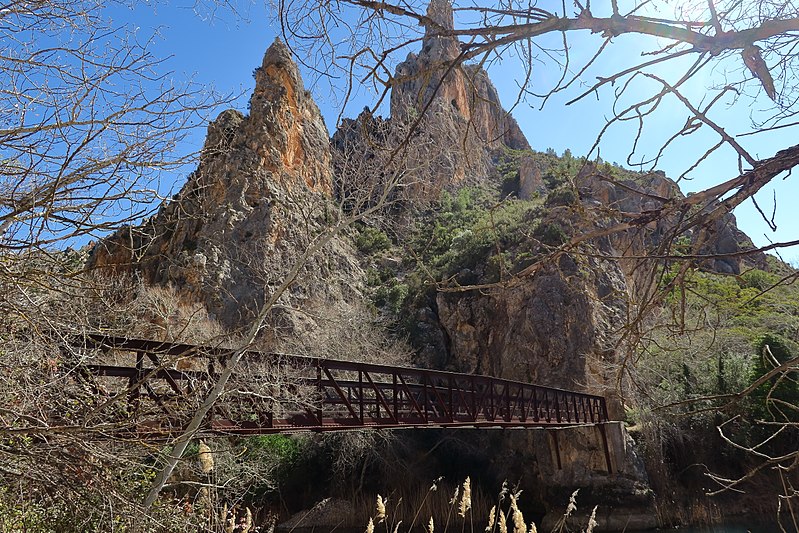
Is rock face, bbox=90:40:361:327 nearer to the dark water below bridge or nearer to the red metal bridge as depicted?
the red metal bridge

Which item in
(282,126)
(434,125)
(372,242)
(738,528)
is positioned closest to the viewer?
(434,125)

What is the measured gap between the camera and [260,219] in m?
29.5

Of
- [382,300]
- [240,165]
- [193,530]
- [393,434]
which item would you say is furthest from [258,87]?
[193,530]

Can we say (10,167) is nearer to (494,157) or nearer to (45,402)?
(45,402)

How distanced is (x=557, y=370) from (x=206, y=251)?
698 inches

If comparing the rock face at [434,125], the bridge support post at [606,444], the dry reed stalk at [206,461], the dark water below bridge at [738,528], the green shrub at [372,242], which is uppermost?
the green shrub at [372,242]

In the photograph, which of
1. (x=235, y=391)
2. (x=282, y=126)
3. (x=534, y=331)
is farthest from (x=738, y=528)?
(x=282, y=126)

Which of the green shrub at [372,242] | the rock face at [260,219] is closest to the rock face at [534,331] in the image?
the rock face at [260,219]

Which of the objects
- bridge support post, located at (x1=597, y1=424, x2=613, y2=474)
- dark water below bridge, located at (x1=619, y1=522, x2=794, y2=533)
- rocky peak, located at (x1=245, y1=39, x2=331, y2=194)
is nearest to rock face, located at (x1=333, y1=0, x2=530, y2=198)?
bridge support post, located at (x1=597, y1=424, x2=613, y2=474)

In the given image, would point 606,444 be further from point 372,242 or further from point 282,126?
point 282,126

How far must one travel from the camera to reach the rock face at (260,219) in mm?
25469

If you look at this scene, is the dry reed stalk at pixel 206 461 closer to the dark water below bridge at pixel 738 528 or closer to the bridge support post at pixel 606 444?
the dark water below bridge at pixel 738 528

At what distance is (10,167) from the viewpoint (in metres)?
2.80

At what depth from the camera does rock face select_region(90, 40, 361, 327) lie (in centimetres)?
2547
